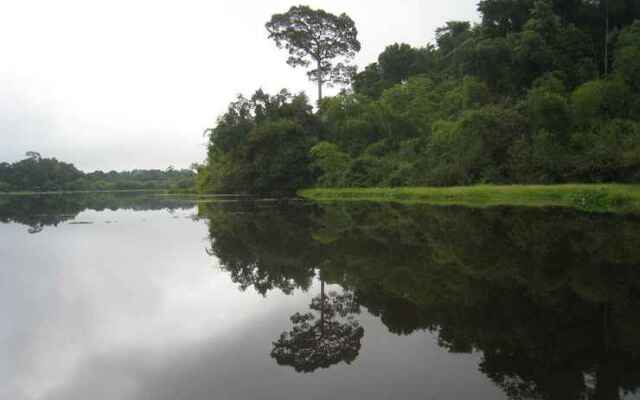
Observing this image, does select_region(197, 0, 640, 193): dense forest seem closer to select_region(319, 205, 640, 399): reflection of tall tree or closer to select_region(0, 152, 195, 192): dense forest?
select_region(319, 205, 640, 399): reflection of tall tree

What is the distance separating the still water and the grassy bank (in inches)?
298

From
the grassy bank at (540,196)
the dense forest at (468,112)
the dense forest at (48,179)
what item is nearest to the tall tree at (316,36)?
the dense forest at (468,112)

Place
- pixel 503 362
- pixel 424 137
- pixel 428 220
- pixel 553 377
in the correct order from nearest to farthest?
pixel 553 377 < pixel 503 362 < pixel 428 220 < pixel 424 137

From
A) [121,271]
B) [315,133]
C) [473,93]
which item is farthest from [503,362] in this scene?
[315,133]

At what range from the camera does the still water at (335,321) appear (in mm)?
3754

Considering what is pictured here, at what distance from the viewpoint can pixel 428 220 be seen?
1567 centimetres

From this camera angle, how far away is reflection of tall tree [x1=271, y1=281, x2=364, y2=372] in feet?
14.2

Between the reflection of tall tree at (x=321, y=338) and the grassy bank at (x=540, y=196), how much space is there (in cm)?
1493

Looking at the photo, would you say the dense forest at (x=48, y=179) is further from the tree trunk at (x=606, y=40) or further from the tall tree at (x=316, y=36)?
the tree trunk at (x=606, y=40)

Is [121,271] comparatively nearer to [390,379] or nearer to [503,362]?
[390,379]

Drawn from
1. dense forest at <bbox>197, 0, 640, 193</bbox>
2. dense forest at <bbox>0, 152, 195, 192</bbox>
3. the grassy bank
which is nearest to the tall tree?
dense forest at <bbox>197, 0, 640, 193</bbox>

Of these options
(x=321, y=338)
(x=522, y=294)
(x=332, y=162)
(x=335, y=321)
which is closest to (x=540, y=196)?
(x=522, y=294)

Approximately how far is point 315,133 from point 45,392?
47213 millimetres

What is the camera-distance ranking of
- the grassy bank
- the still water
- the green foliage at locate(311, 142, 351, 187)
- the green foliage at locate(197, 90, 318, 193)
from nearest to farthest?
the still water
the grassy bank
the green foliage at locate(311, 142, 351, 187)
the green foliage at locate(197, 90, 318, 193)
